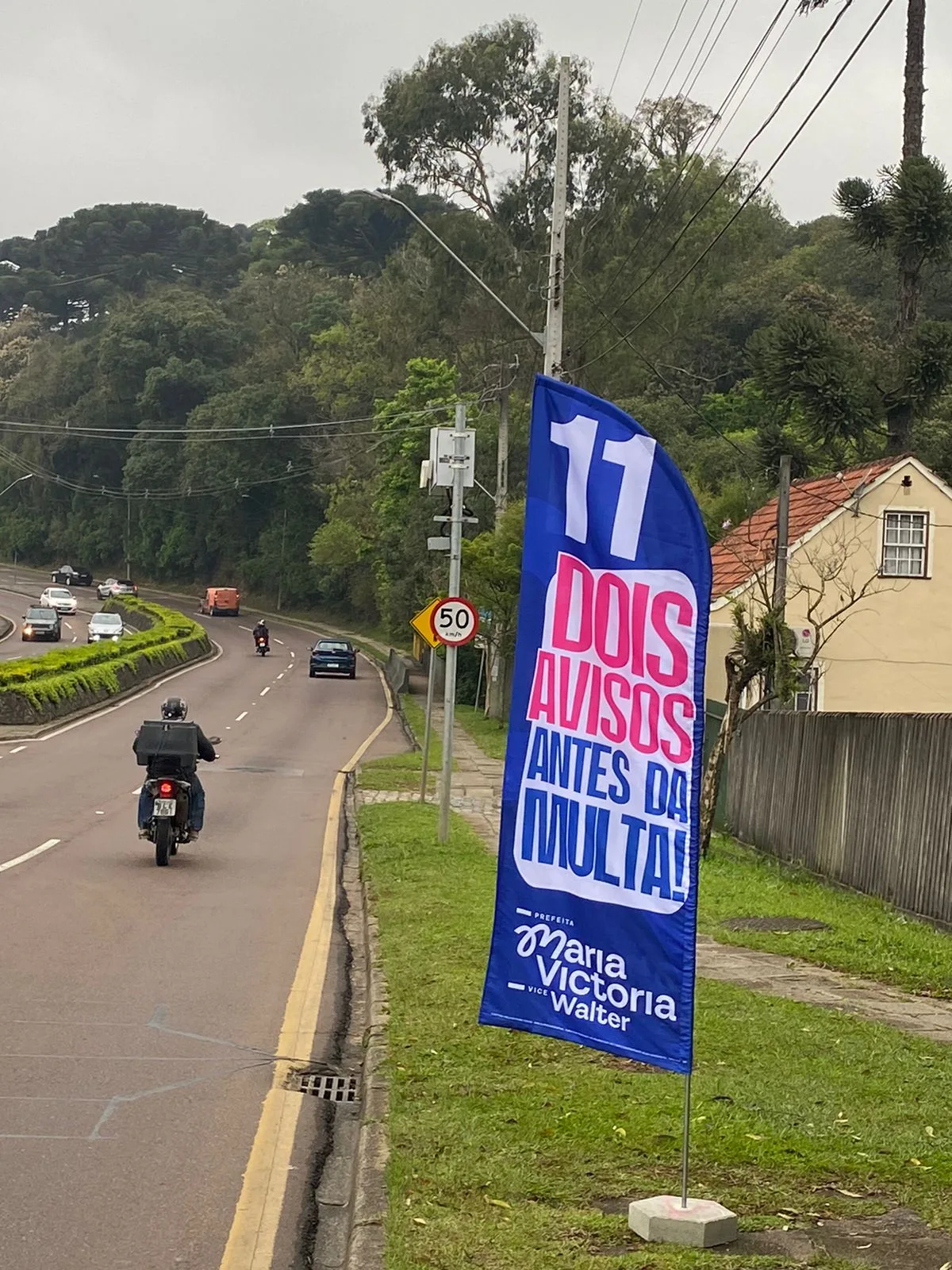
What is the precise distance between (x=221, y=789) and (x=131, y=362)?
3481 inches

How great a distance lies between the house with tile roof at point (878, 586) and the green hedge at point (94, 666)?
52.5 ft

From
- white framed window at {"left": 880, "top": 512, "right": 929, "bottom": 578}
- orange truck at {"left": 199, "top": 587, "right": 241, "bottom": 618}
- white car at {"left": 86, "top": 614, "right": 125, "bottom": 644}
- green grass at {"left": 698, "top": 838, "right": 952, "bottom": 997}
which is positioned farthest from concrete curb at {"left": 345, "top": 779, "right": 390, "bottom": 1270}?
orange truck at {"left": 199, "top": 587, "right": 241, "bottom": 618}

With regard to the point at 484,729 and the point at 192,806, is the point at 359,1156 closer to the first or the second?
the point at 192,806

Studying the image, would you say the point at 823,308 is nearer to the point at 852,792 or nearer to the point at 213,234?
the point at 852,792

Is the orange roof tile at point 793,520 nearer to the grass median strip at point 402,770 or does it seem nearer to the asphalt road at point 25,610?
the grass median strip at point 402,770

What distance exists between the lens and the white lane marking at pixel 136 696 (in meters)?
35.5

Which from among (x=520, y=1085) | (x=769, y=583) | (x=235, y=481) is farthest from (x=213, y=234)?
(x=520, y=1085)

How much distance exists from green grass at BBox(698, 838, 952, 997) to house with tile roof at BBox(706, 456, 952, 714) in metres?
15.1

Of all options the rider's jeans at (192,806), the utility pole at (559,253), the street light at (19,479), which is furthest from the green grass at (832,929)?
the street light at (19,479)

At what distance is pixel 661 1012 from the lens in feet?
18.1

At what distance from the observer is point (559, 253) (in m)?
22.2

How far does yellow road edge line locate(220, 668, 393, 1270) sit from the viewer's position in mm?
5652

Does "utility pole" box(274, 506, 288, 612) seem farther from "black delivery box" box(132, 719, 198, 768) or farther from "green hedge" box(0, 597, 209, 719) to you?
"black delivery box" box(132, 719, 198, 768)

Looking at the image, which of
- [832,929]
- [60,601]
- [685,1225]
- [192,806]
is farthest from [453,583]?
[60,601]
